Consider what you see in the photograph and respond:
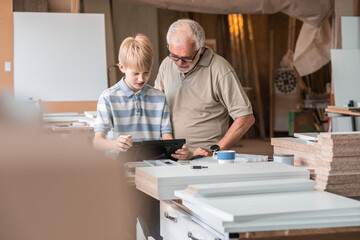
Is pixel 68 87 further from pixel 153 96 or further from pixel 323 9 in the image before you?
pixel 153 96

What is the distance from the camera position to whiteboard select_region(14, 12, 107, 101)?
7160 millimetres

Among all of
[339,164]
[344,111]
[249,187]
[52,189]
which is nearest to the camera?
[52,189]

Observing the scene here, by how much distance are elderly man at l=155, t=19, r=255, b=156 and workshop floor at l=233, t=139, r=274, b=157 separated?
5.27 meters

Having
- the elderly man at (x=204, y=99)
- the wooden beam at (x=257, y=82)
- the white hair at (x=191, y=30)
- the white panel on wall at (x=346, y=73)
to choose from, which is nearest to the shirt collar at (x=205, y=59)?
the elderly man at (x=204, y=99)

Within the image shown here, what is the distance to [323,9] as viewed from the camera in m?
7.45

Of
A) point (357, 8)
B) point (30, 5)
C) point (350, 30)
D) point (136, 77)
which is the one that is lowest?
point (136, 77)

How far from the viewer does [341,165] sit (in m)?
2.13

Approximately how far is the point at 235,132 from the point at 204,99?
0.28 meters

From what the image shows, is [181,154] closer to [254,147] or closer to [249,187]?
[249,187]

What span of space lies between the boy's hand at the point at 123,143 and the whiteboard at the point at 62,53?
468 cm

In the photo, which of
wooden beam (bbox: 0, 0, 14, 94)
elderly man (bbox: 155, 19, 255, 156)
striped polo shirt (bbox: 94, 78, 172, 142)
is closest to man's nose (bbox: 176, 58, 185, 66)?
elderly man (bbox: 155, 19, 255, 156)

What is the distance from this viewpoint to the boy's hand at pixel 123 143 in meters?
2.55

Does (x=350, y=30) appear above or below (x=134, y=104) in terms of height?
above

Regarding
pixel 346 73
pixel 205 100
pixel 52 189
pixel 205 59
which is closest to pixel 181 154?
pixel 205 100
